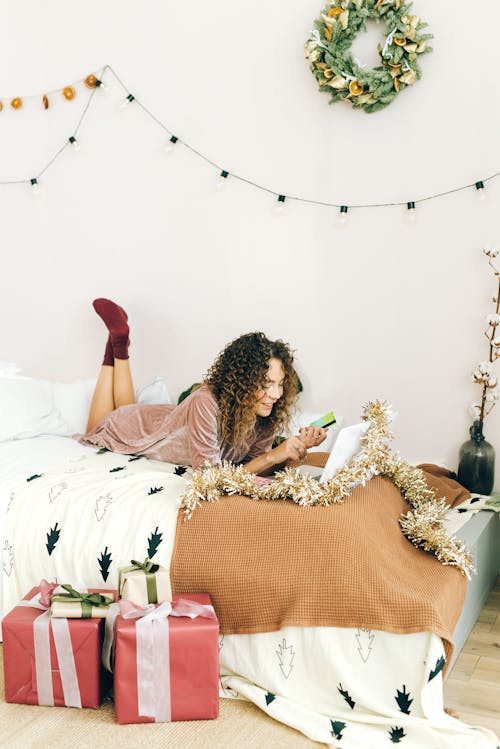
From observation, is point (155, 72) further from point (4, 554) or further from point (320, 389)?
point (4, 554)

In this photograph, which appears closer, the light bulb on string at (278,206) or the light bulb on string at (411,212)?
the light bulb on string at (411,212)

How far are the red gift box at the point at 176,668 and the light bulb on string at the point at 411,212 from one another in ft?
5.65

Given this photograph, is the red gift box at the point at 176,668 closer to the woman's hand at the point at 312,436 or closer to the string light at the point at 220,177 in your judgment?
the woman's hand at the point at 312,436

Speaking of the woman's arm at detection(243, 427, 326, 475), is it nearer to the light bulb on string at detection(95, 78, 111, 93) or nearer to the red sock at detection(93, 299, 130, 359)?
the red sock at detection(93, 299, 130, 359)

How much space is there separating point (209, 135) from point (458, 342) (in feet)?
4.31

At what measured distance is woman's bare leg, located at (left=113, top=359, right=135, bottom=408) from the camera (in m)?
3.01

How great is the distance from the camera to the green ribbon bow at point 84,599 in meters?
1.77

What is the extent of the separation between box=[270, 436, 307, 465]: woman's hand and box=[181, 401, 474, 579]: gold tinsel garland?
0.17 meters

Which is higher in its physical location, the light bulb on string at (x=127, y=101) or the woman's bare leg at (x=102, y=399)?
the light bulb on string at (x=127, y=101)

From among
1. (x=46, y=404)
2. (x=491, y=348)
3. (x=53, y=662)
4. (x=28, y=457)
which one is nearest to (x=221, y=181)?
(x=46, y=404)

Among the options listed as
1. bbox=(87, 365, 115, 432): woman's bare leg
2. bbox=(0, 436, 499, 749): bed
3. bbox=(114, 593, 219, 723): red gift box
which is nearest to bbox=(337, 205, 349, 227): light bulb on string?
bbox=(87, 365, 115, 432): woman's bare leg

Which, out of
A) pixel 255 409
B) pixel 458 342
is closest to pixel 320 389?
pixel 458 342

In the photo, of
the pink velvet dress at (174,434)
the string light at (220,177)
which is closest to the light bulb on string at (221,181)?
the string light at (220,177)

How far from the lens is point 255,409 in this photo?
91.8 inches
